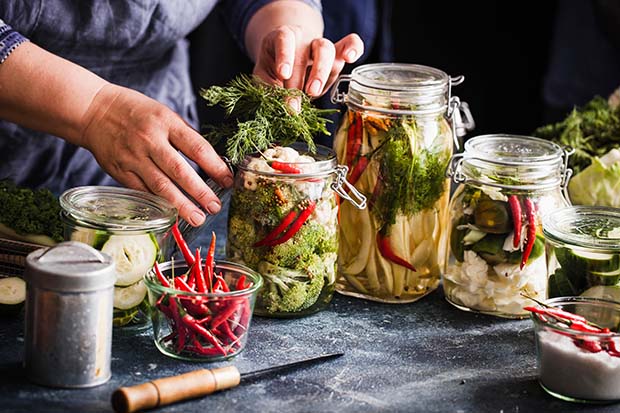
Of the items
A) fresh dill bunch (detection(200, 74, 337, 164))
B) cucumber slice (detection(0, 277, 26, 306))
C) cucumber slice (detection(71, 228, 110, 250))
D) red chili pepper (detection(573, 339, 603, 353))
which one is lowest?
cucumber slice (detection(0, 277, 26, 306))

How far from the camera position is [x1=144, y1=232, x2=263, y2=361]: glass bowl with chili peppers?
1.36 m

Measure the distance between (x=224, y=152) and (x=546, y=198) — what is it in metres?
0.55

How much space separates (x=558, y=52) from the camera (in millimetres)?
3510

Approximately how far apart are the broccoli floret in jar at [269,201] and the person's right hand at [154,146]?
0.19 ft

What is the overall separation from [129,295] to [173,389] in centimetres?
25

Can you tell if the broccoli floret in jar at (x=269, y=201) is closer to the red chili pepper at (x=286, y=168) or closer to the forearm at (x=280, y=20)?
the red chili pepper at (x=286, y=168)

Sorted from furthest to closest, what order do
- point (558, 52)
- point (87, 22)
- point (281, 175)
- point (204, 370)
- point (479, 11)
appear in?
point (479, 11), point (558, 52), point (87, 22), point (281, 175), point (204, 370)

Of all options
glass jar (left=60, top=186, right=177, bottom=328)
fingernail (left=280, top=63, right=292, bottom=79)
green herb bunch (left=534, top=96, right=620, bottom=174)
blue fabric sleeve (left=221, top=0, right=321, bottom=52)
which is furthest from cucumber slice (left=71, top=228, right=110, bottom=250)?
green herb bunch (left=534, top=96, right=620, bottom=174)

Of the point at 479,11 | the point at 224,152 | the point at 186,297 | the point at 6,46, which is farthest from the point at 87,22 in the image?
the point at 479,11

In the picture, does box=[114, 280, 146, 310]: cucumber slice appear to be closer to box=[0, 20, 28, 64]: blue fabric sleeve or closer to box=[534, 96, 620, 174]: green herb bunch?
box=[0, 20, 28, 64]: blue fabric sleeve

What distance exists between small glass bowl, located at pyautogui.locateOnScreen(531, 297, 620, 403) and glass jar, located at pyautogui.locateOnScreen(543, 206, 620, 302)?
5.9 inches

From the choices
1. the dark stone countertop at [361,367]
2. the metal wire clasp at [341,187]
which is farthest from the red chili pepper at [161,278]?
the metal wire clasp at [341,187]

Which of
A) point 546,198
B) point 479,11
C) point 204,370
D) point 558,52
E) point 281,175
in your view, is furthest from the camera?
point 479,11

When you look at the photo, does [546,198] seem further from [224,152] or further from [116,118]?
[116,118]
